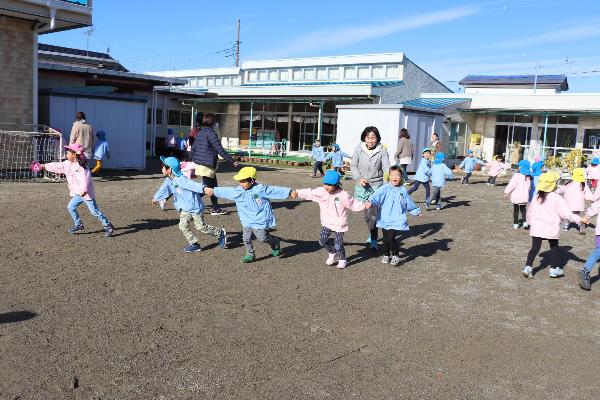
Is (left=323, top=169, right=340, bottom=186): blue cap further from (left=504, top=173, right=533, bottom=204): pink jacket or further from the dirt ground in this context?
(left=504, top=173, right=533, bottom=204): pink jacket

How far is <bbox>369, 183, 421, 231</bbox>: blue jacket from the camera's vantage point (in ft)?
22.9

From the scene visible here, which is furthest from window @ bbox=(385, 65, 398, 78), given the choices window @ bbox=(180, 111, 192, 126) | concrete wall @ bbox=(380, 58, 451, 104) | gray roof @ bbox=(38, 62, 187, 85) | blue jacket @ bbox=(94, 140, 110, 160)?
blue jacket @ bbox=(94, 140, 110, 160)

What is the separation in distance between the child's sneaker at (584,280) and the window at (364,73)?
83.3 ft

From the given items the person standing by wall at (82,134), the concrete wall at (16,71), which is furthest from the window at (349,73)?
the person standing by wall at (82,134)

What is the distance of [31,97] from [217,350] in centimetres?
1316

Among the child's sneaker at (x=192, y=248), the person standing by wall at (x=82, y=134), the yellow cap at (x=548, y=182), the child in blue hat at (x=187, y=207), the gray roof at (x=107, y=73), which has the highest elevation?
the gray roof at (x=107, y=73)

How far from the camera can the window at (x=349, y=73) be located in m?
31.8

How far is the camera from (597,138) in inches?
935

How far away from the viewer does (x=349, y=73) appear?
32.0 meters

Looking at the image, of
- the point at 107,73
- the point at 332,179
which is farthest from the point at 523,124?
the point at 332,179

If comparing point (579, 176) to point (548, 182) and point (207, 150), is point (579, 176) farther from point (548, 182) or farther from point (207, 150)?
point (207, 150)

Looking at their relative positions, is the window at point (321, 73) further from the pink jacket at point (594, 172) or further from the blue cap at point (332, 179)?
the blue cap at point (332, 179)

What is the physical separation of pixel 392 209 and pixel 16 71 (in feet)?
39.5

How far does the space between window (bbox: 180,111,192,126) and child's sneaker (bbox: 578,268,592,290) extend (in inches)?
1000
